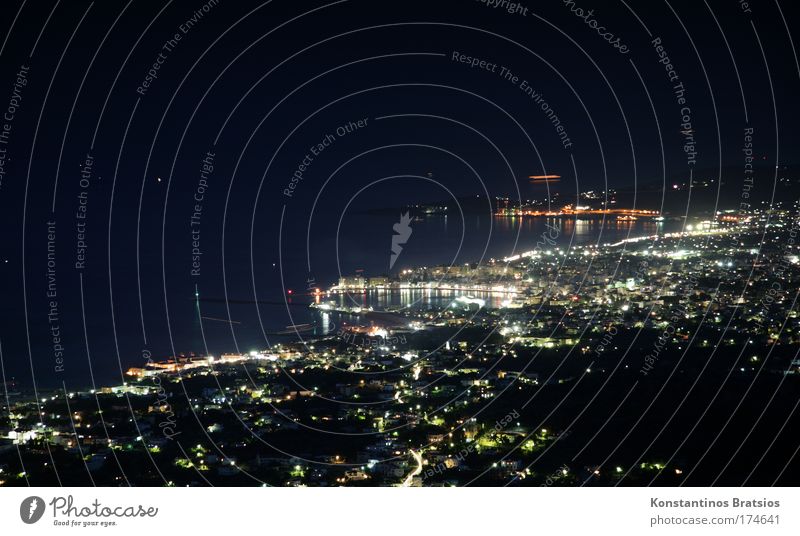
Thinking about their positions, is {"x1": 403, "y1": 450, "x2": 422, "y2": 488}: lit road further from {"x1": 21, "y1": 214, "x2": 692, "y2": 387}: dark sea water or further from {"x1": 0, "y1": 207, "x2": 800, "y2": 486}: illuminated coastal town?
{"x1": 21, "y1": 214, "x2": 692, "y2": 387}: dark sea water

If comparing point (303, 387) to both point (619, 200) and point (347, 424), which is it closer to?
point (347, 424)

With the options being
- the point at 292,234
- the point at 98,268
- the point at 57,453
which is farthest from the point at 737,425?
the point at 292,234
